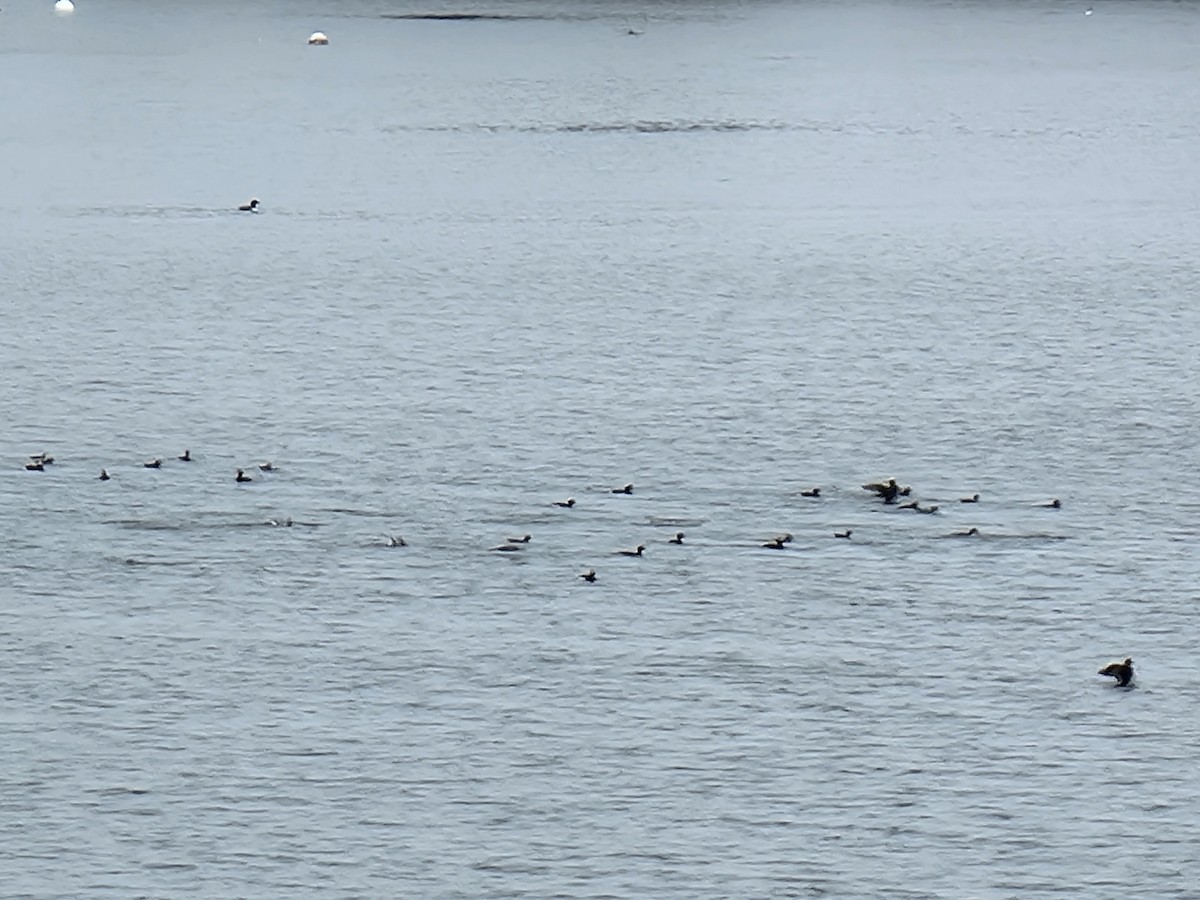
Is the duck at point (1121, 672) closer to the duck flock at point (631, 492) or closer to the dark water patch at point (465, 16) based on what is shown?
the duck flock at point (631, 492)

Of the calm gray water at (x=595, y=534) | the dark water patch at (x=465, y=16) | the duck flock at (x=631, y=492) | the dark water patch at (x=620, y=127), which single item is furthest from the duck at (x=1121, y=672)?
the dark water patch at (x=465, y=16)

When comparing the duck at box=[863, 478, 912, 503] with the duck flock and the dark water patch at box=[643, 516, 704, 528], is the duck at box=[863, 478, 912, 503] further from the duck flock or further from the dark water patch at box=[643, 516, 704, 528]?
the dark water patch at box=[643, 516, 704, 528]

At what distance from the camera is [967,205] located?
5319cm

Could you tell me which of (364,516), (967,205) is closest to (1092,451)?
(364,516)

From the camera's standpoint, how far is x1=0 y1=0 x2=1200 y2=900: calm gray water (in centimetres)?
→ 1831

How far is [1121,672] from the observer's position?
21375 mm

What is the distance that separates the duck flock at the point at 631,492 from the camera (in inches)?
993

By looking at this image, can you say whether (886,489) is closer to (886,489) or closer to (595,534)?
(886,489)

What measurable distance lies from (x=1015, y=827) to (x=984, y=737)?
1.98 meters

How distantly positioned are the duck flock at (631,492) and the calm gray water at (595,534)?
18cm

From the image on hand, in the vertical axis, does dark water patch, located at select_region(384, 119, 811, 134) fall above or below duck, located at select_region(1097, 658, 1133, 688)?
above

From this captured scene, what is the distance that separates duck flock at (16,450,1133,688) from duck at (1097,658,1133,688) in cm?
427

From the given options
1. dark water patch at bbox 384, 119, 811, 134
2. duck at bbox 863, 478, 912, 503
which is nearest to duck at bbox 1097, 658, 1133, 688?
duck at bbox 863, 478, 912, 503

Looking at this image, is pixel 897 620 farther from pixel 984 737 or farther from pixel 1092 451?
pixel 1092 451
